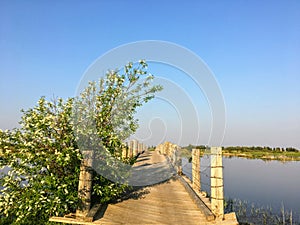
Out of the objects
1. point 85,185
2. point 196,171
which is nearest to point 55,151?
point 85,185

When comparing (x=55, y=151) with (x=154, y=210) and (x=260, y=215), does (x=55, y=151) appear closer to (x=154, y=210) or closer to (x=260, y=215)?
(x=154, y=210)

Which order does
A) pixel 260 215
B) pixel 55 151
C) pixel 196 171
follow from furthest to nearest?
pixel 260 215 < pixel 196 171 < pixel 55 151

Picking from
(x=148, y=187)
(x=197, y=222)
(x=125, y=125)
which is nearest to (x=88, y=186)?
(x=125, y=125)

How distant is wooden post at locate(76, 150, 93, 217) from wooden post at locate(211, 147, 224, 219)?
9.63 ft

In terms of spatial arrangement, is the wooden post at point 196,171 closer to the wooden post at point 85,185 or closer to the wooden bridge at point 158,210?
the wooden bridge at point 158,210

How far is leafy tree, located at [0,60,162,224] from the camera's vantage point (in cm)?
583

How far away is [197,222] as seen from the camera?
597 cm

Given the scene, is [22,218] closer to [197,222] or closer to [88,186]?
[88,186]

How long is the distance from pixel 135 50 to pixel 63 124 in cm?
398


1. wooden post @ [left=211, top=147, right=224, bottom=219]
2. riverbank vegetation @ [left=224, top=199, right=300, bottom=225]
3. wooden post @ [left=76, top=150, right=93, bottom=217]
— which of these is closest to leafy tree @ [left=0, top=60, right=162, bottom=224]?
wooden post @ [left=76, top=150, right=93, bottom=217]

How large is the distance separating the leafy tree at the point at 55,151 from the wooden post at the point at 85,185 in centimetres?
15

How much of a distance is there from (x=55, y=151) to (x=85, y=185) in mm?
1064

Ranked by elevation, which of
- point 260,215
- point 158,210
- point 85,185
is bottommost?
point 260,215

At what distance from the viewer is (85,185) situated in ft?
19.7
